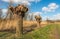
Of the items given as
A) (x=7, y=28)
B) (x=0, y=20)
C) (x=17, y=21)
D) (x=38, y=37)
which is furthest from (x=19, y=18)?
(x=0, y=20)

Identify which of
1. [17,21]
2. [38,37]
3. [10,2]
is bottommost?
[38,37]

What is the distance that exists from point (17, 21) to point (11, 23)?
1229 cm

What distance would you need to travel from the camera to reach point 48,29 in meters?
22.3

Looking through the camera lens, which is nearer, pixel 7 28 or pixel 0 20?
pixel 7 28

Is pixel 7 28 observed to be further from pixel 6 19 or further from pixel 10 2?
pixel 10 2

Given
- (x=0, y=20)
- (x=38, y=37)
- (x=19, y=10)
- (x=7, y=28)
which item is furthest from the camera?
(x=0, y=20)

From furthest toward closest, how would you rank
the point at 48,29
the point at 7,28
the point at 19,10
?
1. the point at 7,28
2. the point at 48,29
3. the point at 19,10

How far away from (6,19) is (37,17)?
6.64m

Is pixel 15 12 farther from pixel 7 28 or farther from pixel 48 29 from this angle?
pixel 7 28

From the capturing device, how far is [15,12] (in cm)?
1894

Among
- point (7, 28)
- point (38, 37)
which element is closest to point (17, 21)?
point (38, 37)

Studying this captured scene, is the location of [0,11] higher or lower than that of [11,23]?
higher

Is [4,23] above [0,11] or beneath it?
beneath

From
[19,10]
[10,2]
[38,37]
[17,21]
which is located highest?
[10,2]
